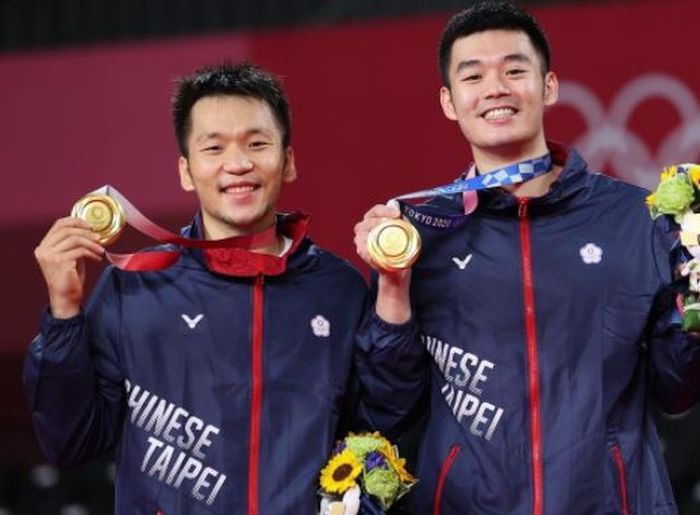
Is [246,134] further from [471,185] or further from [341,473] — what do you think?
[341,473]

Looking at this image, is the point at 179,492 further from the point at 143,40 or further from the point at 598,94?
the point at 143,40

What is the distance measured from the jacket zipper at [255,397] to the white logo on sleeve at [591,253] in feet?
2.34

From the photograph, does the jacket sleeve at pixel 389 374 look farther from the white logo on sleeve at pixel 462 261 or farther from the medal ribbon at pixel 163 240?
the medal ribbon at pixel 163 240

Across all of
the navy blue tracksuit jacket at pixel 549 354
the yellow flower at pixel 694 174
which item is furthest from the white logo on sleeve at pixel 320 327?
the yellow flower at pixel 694 174

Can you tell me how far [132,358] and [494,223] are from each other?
2.82 ft

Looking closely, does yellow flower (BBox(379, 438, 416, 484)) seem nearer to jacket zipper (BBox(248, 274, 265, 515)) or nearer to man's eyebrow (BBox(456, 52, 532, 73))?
jacket zipper (BBox(248, 274, 265, 515))

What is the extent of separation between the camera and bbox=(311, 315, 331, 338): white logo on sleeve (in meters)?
4.01

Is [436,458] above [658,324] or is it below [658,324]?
below

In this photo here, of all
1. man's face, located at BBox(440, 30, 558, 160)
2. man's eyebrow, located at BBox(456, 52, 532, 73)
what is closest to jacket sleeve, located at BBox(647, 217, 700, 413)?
man's face, located at BBox(440, 30, 558, 160)

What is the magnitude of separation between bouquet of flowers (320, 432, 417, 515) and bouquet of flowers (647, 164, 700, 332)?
706 mm

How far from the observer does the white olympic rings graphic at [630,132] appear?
606cm

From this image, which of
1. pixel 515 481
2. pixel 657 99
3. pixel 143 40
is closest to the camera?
pixel 515 481

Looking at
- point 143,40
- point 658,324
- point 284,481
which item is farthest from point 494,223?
point 143,40

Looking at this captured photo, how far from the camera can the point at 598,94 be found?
6176 millimetres
